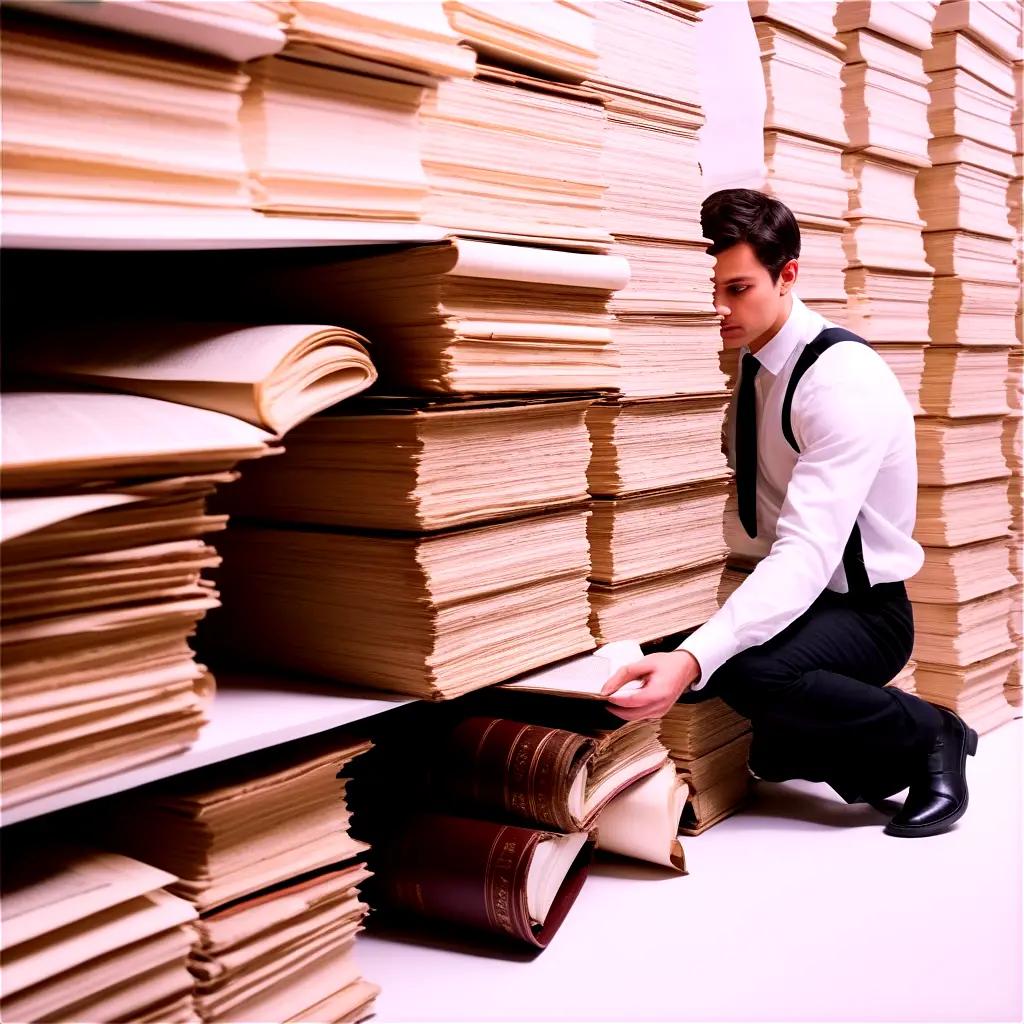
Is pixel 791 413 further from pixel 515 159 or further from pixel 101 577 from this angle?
pixel 101 577

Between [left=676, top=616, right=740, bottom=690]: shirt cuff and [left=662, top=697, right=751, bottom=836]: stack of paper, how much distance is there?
21cm

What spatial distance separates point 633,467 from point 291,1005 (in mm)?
1024

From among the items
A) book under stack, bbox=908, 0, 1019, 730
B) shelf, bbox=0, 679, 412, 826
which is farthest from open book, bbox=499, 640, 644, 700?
book under stack, bbox=908, 0, 1019, 730

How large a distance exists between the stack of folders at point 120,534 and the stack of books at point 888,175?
181cm

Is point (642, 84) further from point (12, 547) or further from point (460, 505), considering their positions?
point (12, 547)

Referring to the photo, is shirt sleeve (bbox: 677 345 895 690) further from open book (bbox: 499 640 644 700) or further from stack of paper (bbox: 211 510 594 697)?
stack of paper (bbox: 211 510 594 697)

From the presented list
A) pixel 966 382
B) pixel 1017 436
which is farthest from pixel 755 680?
pixel 1017 436

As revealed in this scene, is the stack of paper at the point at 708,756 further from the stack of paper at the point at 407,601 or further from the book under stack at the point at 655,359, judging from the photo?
the stack of paper at the point at 407,601

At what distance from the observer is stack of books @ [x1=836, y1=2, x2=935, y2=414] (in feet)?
8.87

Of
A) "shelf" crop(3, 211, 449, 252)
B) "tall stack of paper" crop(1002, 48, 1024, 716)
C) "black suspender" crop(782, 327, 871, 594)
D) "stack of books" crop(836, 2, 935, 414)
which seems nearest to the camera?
"shelf" crop(3, 211, 449, 252)

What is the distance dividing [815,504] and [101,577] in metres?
1.41

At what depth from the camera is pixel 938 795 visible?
7.34 feet

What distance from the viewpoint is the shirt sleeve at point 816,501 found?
Answer: 6.68 feet

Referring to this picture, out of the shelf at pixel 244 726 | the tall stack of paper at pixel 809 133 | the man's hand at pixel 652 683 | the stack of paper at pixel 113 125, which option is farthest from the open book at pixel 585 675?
the tall stack of paper at pixel 809 133
